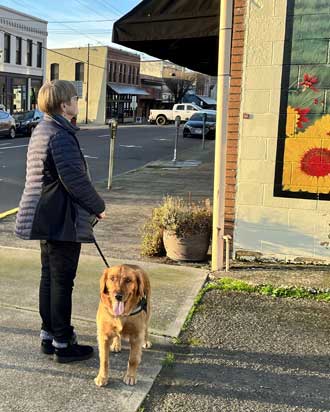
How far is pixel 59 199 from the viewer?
3373 mm

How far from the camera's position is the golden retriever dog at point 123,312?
Result: 306 cm

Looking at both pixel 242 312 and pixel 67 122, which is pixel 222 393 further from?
pixel 67 122

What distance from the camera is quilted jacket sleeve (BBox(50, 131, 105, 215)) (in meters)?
3.26

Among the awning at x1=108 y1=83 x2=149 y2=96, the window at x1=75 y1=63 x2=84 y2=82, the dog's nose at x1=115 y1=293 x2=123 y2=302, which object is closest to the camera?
the dog's nose at x1=115 y1=293 x2=123 y2=302

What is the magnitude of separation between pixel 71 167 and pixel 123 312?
945mm

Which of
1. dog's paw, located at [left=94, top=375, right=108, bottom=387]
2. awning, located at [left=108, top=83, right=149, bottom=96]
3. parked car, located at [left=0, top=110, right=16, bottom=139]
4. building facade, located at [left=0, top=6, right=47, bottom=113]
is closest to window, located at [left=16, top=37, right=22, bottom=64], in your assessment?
building facade, located at [left=0, top=6, right=47, bottom=113]

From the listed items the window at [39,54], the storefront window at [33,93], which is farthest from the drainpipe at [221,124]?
the window at [39,54]

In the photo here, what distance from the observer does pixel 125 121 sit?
6266 centimetres

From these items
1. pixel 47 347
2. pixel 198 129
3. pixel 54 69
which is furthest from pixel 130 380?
pixel 54 69

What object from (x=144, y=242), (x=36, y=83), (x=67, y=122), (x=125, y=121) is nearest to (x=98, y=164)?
(x=144, y=242)

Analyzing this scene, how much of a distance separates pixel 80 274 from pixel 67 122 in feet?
7.76

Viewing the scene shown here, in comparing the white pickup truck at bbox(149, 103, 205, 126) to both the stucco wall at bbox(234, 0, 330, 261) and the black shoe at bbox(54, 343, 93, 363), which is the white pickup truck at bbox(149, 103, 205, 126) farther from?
the black shoe at bbox(54, 343, 93, 363)

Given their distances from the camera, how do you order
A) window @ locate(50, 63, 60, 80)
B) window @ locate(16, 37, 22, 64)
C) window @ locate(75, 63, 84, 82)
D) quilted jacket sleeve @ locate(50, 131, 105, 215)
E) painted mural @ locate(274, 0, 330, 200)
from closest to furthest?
1. quilted jacket sleeve @ locate(50, 131, 105, 215)
2. painted mural @ locate(274, 0, 330, 200)
3. window @ locate(16, 37, 22, 64)
4. window @ locate(75, 63, 84, 82)
5. window @ locate(50, 63, 60, 80)

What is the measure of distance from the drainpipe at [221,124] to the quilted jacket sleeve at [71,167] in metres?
2.35
